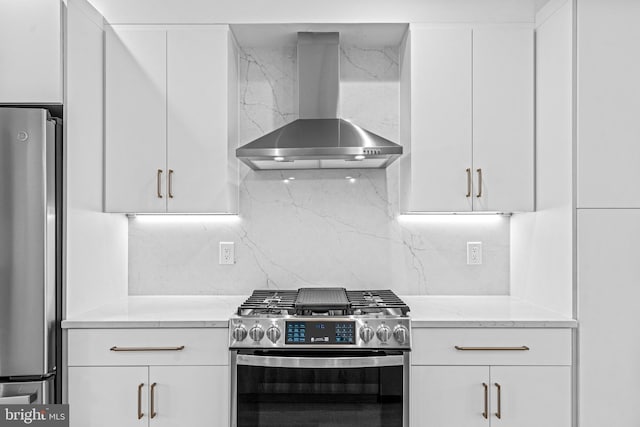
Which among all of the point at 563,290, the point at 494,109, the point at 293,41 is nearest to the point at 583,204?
the point at 563,290

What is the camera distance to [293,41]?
2850 mm

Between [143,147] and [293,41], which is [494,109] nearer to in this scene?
[293,41]

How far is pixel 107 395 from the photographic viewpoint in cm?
224

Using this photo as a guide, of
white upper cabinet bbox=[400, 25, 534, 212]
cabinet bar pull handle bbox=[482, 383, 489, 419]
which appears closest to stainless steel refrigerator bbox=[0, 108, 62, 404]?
white upper cabinet bbox=[400, 25, 534, 212]

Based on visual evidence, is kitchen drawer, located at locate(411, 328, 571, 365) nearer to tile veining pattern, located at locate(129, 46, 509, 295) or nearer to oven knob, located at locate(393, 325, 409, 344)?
oven knob, located at locate(393, 325, 409, 344)

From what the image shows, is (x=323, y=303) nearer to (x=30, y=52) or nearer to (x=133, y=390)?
(x=133, y=390)

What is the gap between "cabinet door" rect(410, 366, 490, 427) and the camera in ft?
7.30

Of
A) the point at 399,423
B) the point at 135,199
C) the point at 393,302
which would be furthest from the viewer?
the point at 135,199

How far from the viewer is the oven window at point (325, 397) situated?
218cm

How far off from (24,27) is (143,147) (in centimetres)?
71

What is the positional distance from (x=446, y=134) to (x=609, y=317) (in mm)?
1094

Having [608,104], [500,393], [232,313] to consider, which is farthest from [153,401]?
[608,104]

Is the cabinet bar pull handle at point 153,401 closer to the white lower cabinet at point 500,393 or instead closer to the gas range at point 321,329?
the gas range at point 321,329

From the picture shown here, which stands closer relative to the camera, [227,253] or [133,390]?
[133,390]
